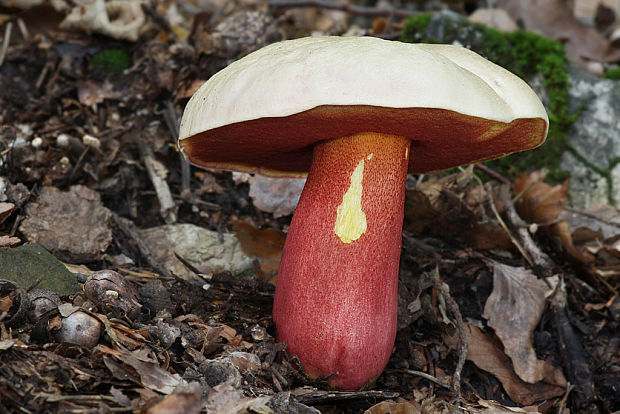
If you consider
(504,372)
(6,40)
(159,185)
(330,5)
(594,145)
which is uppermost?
(330,5)

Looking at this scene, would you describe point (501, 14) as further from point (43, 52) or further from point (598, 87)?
point (43, 52)

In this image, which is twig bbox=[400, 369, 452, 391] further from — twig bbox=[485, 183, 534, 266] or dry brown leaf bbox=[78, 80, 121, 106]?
dry brown leaf bbox=[78, 80, 121, 106]

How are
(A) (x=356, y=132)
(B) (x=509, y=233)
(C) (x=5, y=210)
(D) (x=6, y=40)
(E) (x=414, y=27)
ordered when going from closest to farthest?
(A) (x=356, y=132) → (C) (x=5, y=210) → (B) (x=509, y=233) → (D) (x=6, y=40) → (E) (x=414, y=27)

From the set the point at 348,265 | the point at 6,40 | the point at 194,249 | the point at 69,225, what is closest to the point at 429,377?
the point at 348,265

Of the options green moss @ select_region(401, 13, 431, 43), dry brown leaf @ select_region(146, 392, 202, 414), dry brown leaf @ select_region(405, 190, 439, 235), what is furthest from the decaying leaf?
green moss @ select_region(401, 13, 431, 43)

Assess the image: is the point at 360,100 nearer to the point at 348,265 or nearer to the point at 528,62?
the point at 348,265

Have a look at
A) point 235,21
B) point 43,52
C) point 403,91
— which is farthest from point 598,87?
point 43,52
